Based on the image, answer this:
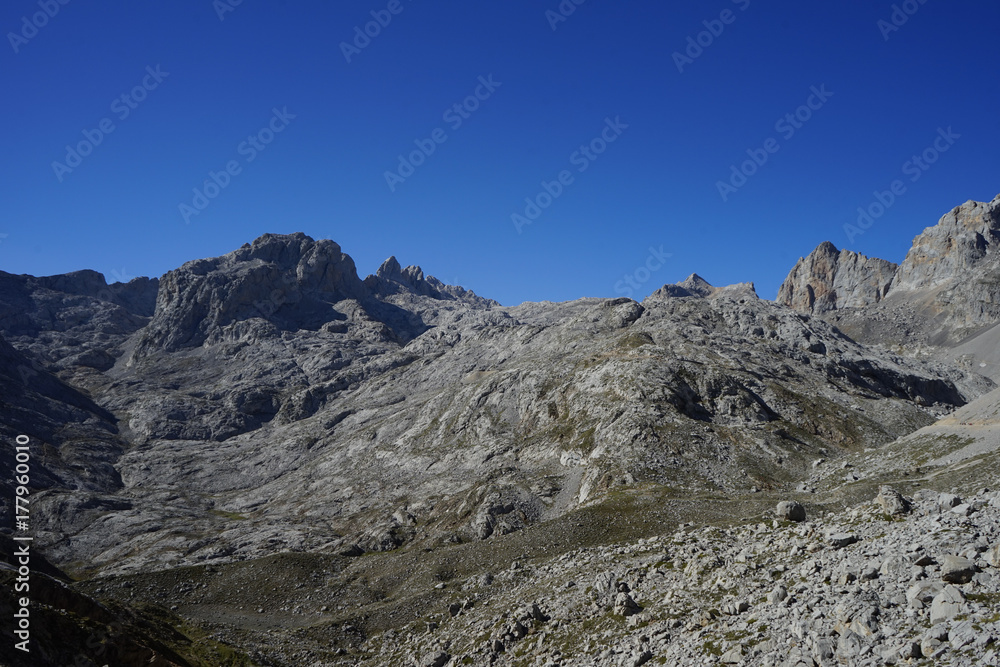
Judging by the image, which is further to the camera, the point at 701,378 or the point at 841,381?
the point at 841,381

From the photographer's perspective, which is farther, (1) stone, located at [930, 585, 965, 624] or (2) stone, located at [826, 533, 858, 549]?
(2) stone, located at [826, 533, 858, 549]

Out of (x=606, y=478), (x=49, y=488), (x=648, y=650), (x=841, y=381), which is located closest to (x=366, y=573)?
(x=606, y=478)

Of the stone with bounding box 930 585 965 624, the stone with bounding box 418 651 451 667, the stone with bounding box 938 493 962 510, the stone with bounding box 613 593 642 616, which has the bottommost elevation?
the stone with bounding box 418 651 451 667

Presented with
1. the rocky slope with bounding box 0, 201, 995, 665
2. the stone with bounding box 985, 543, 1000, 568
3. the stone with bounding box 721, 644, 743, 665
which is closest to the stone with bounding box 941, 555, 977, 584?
the stone with bounding box 985, 543, 1000, 568

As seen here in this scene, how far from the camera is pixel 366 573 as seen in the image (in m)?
71.2

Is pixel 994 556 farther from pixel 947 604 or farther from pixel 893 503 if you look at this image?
pixel 893 503

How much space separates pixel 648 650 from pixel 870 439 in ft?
310

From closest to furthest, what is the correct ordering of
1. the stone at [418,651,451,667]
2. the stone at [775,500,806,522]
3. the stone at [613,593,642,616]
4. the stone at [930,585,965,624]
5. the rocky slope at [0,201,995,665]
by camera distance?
1. the stone at [930,585,965,624]
2. the stone at [613,593,642,616]
3. the stone at [418,651,451,667]
4. the stone at [775,500,806,522]
5. the rocky slope at [0,201,995,665]

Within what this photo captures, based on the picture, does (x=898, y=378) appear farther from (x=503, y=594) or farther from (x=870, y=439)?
(x=503, y=594)

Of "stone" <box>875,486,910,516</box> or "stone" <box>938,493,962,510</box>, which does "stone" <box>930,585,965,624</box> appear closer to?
"stone" <box>938,493,962,510</box>

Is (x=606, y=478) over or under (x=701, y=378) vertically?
under

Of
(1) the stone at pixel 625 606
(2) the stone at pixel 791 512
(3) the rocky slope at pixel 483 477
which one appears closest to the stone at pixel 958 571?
(3) the rocky slope at pixel 483 477

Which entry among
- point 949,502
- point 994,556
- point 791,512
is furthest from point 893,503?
point 994,556

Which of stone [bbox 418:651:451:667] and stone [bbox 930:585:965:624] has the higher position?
stone [bbox 930:585:965:624]
